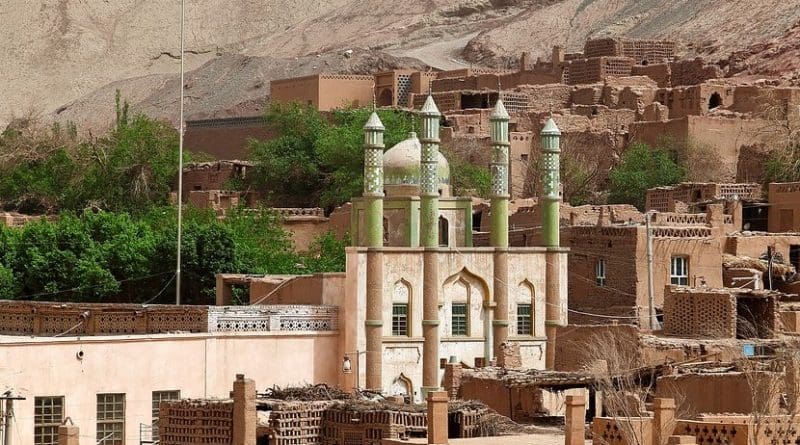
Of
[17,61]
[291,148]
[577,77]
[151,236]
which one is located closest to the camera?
[151,236]

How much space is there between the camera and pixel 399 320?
45656mm

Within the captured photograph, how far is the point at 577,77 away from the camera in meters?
76.3

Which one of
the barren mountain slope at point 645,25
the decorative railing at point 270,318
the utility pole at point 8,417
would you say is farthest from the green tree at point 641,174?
the utility pole at point 8,417

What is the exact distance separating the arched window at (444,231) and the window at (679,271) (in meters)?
4.15

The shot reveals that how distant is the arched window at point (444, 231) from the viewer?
156 feet

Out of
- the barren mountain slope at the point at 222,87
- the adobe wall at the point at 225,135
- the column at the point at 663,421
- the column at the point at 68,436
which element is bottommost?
the column at the point at 68,436

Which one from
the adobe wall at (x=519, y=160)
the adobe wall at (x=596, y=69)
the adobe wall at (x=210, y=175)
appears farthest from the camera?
the adobe wall at (x=596, y=69)

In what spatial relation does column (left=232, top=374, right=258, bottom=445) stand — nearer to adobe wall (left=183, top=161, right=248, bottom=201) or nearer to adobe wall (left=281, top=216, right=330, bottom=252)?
adobe wall (left=281, top=216, right=330, bottom=252)

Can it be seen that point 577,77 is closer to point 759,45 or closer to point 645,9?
point 759,45

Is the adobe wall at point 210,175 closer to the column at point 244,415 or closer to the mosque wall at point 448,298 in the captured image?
the mosque wall at point 448,298

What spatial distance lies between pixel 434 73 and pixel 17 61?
5432 cm

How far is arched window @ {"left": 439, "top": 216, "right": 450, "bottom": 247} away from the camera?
4769 cm

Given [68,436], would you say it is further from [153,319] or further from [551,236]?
[551,236]

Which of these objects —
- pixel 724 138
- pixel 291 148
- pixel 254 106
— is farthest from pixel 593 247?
pixel 254 106
